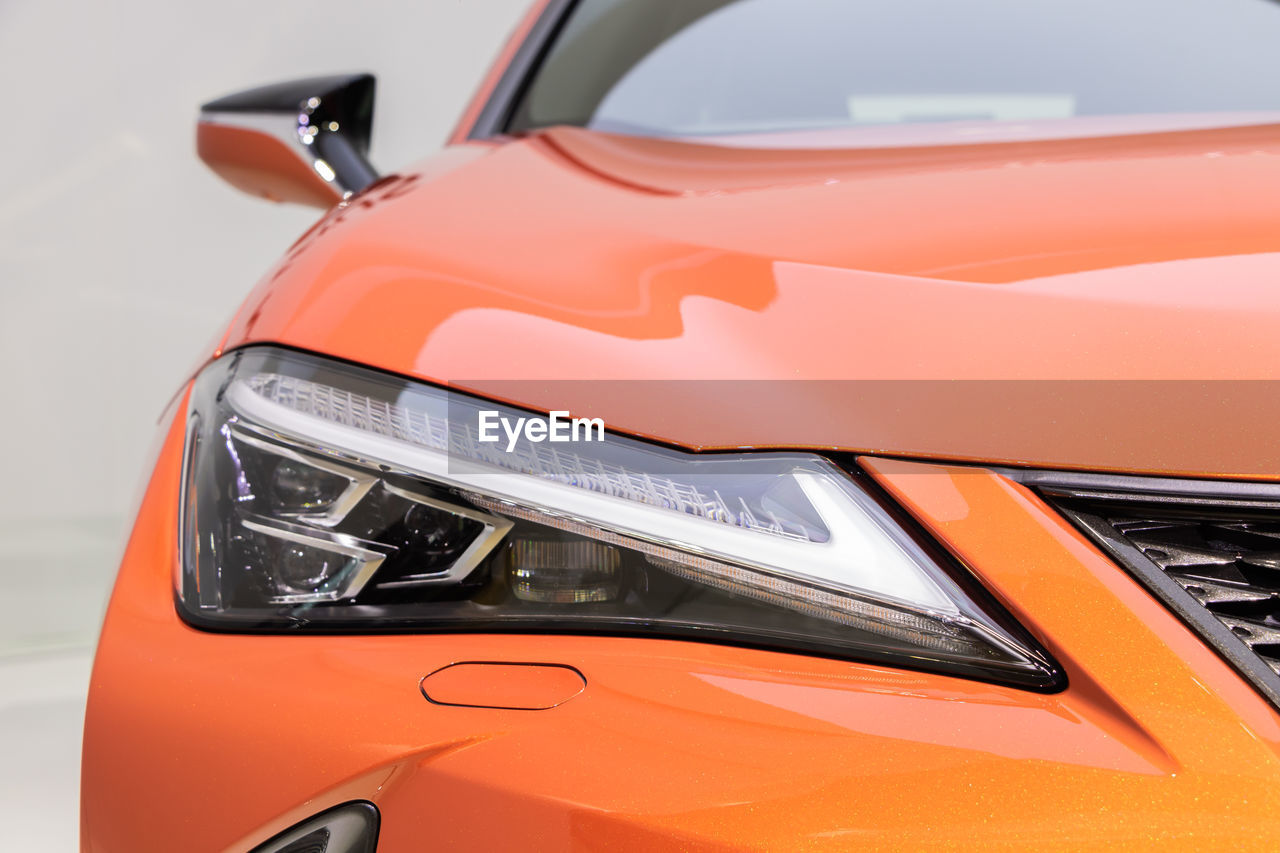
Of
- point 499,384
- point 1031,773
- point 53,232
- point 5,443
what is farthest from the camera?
point 53,232

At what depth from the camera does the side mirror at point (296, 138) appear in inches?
47.0

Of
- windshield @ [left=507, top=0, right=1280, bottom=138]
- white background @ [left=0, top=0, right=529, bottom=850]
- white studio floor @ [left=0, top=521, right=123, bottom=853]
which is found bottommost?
white studio floor @ [left=0, top=521, right=123, bottom=853]

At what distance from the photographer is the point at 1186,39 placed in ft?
3.99

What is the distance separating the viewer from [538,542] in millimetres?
544

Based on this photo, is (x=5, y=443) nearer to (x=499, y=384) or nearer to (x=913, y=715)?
(x=499, y=384)

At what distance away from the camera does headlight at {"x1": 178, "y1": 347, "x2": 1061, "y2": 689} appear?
501mm

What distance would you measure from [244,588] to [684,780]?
11.0 inches

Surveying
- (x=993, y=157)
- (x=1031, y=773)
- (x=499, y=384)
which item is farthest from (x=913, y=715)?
(x=993, y=157)

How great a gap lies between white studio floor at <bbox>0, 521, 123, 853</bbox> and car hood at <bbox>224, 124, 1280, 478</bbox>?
0.48 m

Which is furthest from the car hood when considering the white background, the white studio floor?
the white background

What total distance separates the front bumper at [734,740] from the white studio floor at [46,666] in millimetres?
404

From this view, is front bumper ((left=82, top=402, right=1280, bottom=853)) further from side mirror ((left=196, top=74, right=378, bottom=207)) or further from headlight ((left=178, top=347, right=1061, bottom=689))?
side mirror ((left=196, top=74, right=378, bottom=207))

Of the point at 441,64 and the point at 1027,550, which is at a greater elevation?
the point at 441,64

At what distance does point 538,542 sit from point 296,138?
85cm
